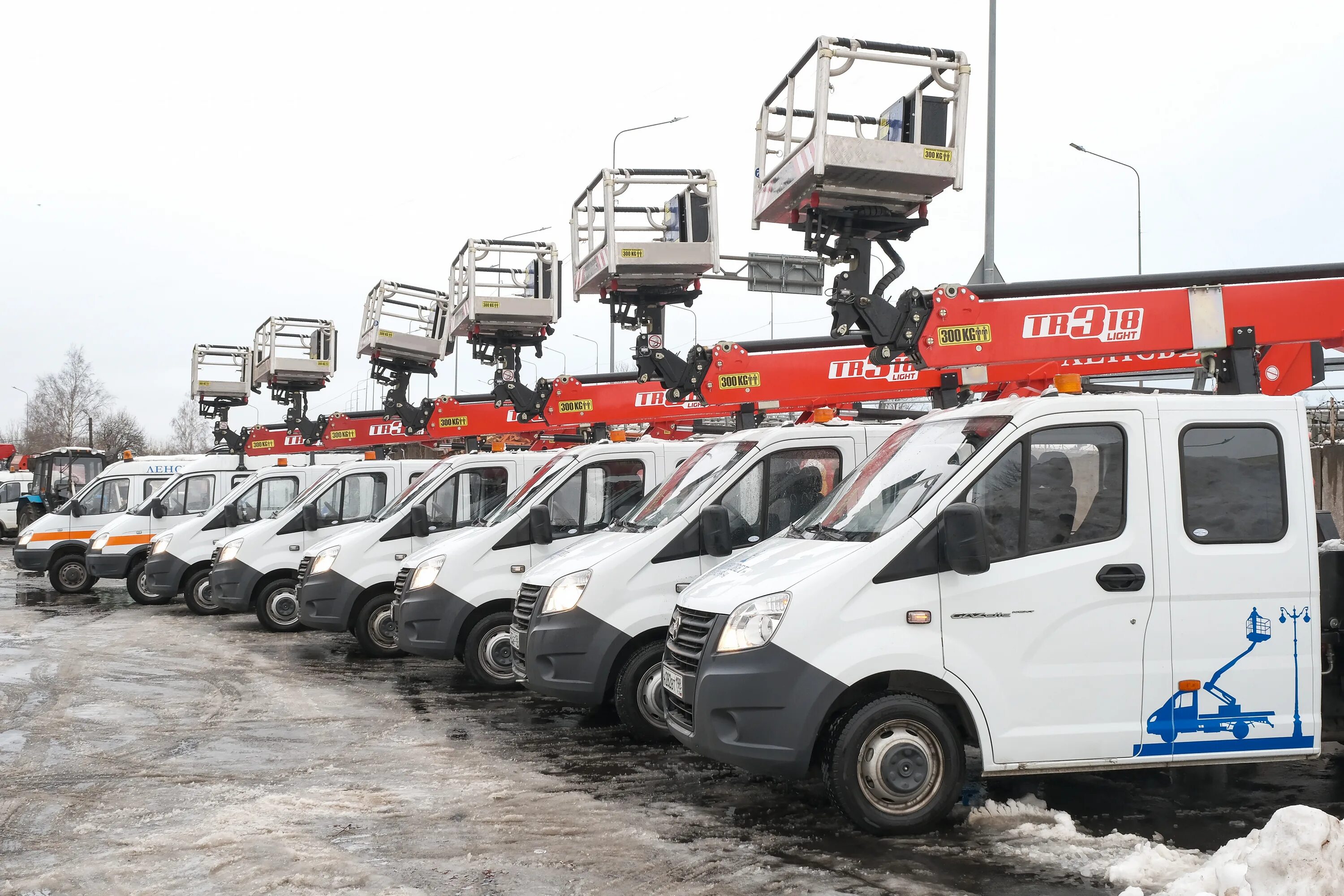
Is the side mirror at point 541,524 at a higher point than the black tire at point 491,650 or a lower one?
higher

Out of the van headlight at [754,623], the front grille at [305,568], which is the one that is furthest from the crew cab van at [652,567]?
the front grille at [305,568]

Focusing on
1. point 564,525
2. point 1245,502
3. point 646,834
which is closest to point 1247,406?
point 1245,502

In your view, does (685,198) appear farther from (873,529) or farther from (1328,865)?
(1328,865)

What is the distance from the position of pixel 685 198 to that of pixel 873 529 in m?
6.94

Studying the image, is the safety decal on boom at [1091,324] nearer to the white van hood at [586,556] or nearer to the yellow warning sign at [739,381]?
the white van hood at [586,556]

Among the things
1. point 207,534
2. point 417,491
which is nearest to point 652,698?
point 417,491

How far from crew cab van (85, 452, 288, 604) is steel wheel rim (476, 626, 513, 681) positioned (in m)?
9.11

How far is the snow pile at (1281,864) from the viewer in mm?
4477

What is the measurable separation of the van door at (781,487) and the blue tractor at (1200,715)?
281cm

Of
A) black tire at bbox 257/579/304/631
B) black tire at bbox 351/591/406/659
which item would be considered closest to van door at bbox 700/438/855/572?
black tire at bbox 351/591/406/659

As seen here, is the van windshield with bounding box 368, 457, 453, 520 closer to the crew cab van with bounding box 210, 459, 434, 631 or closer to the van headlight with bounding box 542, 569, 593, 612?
the crew cab van with bounding box 210, 459, 434, 631

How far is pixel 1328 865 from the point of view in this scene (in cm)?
451

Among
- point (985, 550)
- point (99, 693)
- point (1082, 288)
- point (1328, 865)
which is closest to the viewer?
point (1328, 865)

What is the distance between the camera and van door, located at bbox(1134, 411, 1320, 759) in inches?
232
